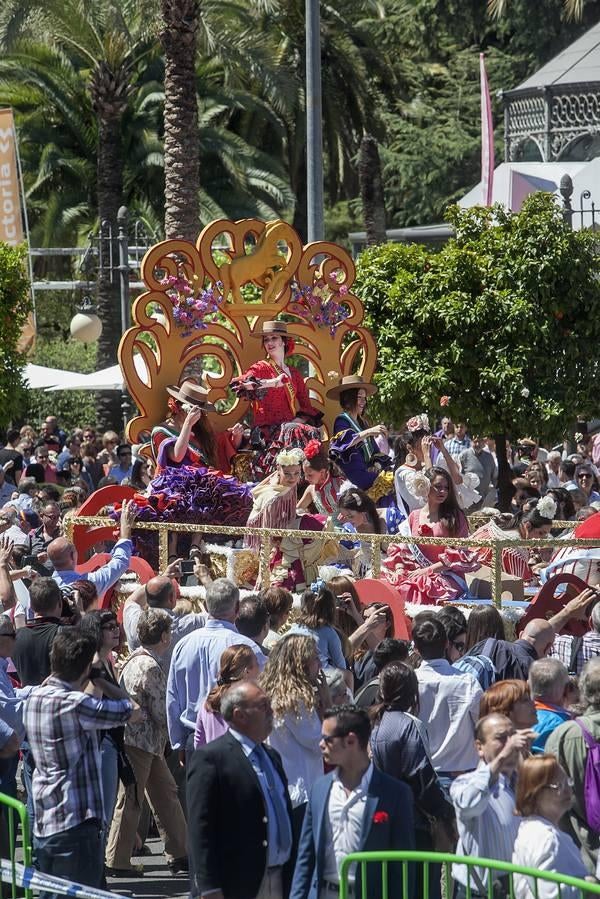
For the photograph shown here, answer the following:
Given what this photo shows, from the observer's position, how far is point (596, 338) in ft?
57.3

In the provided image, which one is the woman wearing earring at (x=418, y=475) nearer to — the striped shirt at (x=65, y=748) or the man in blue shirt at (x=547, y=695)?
the man in blue shirt at (x=547, y=695)

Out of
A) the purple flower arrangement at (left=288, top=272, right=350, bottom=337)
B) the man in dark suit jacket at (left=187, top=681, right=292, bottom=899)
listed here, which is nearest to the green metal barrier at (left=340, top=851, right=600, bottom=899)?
the man in dark suit jacket at (left=187, top=681, right=292, bottom=899)

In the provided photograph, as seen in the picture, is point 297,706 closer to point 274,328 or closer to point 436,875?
point 436,875

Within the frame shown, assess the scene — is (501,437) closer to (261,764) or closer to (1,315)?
(1,315)

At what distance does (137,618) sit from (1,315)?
13.4m

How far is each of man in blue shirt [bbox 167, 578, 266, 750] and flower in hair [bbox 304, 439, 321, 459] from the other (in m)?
4.30

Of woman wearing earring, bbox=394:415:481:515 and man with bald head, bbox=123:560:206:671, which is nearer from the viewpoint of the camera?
man with bald head, bbox=123:560:206:671

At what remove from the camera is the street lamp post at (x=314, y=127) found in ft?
58.2

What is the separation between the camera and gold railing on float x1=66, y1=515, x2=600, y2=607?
1001 cm

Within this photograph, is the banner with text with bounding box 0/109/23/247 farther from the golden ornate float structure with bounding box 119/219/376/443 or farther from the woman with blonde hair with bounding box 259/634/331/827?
the woman with blonde hair with bounding box 259/634/331/827

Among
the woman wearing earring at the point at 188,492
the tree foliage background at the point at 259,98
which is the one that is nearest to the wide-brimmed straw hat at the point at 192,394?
the woman wearing earring at the point at 188,492

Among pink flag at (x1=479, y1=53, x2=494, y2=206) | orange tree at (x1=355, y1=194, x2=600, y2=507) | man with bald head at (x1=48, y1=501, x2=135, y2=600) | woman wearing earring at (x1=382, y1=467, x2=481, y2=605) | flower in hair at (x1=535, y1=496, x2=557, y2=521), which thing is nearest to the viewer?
man with bald head at (x1=48, y1=501, x2=135, y2=600)

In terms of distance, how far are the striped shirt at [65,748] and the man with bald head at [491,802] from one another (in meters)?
1.65

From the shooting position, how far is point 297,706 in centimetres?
649
